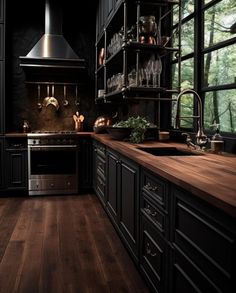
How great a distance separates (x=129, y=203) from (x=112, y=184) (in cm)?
72

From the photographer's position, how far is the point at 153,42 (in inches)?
138

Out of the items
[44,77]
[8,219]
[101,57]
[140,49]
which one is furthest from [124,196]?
[44,77]

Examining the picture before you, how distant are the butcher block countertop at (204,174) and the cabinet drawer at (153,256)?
385 mm

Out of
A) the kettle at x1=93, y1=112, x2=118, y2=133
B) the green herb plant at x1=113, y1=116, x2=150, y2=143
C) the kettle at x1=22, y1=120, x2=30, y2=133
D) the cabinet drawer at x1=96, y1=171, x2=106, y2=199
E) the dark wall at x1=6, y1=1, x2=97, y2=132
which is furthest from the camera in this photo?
the dark wall at x1=6, y1=1, x2=97, y2=132

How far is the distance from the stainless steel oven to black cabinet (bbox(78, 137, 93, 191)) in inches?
3.2

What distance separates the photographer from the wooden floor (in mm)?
2379

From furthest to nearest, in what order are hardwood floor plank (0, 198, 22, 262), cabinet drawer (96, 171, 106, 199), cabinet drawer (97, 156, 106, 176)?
cabinet drawer (96, 171, 106, 199), cabinet drawer (97, 156, 106, 176), hardwood floor plank (0, 198, 22, 262)

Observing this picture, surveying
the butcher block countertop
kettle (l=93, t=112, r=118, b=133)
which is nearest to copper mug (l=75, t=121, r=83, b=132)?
kettle (l=93, t=112, r=118, b=133)

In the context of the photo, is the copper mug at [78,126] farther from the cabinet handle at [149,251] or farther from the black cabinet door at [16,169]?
the cabinet handle at [149,251]

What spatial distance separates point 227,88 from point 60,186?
2.96 meters

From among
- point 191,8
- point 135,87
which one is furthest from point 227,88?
point 191,8

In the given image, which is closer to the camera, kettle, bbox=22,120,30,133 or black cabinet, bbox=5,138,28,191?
black cabinet, bbox=5,138,28,191

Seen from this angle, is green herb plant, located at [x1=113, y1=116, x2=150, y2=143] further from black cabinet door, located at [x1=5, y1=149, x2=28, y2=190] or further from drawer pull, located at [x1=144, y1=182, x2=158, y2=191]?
black cabinet door, located at [x1=5, y1=149, x2=28, y2=190]

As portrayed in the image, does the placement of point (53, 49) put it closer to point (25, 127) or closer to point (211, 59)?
point (25, 127)
